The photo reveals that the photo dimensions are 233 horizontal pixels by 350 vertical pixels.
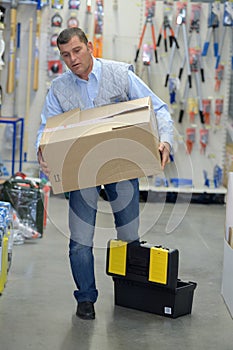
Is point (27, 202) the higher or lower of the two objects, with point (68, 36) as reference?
lower

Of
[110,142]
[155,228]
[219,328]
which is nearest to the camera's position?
[110,142]

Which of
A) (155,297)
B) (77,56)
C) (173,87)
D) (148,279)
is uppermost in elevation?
(77,56)

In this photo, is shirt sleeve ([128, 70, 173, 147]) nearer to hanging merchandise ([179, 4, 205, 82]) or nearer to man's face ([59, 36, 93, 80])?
man's face ([59, 36, 93, 80])

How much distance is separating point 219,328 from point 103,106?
50.4 inches

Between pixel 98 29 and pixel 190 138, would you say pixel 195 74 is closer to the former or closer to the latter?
pixel 190 138

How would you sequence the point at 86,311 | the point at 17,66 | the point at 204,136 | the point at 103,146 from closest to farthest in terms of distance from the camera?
1. the point at 103,146
2. the point at 86,311
3. the point at 17,66
4. the point at 204,136

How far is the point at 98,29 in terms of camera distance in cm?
764

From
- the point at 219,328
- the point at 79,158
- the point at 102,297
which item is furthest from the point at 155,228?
the point at 79,158

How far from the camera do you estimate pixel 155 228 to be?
6.39m

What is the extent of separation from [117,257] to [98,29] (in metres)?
4.07

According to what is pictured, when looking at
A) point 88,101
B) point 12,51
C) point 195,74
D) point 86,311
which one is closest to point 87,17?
point 12,51

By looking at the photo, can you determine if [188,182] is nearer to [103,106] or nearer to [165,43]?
[165,43]

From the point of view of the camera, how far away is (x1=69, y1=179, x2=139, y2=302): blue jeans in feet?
12.3

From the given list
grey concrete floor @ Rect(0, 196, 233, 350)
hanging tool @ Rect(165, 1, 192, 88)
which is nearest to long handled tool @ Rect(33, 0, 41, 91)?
hanging tool @ Rect(165, 1, 192, 88)
